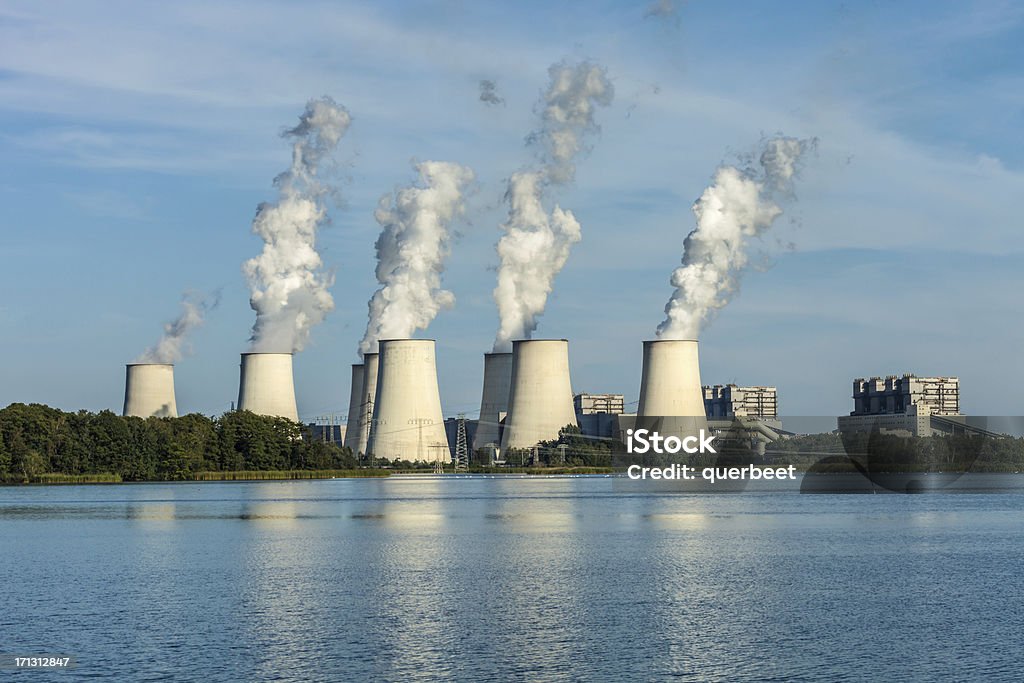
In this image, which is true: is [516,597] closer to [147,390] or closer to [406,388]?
[406,388]

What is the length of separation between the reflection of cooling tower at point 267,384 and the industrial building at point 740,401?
331 feet

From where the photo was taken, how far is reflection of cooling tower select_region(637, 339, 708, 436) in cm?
5922

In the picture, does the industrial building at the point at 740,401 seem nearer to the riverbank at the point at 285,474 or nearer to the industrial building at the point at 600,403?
the industrial building at the point at 600,403

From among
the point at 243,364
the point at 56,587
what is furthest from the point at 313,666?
the point at 243,364

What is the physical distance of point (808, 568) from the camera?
27125 millimetres

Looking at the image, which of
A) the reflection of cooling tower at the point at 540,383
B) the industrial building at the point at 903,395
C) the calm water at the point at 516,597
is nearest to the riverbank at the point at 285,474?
the reflection of cooling tower at the point at 540,383

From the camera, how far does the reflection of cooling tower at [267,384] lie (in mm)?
69438

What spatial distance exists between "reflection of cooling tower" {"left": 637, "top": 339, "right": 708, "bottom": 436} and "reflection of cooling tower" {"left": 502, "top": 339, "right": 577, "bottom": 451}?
4.72 m

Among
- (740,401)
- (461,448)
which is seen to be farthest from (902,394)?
(461,448)

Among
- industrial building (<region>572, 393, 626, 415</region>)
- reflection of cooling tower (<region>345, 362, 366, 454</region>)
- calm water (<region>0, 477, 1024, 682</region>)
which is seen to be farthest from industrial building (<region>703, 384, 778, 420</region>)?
calm water (<region>0, 477, 1024, 682</region>)

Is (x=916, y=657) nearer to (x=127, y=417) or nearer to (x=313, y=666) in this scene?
(x=313, y=666)

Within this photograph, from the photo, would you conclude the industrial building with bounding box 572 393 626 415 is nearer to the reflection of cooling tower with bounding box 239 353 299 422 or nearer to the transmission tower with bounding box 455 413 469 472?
the transmission tower with bounding box 455 413 469 472

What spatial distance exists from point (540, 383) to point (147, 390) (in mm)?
22791

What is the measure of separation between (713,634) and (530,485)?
5543cm
